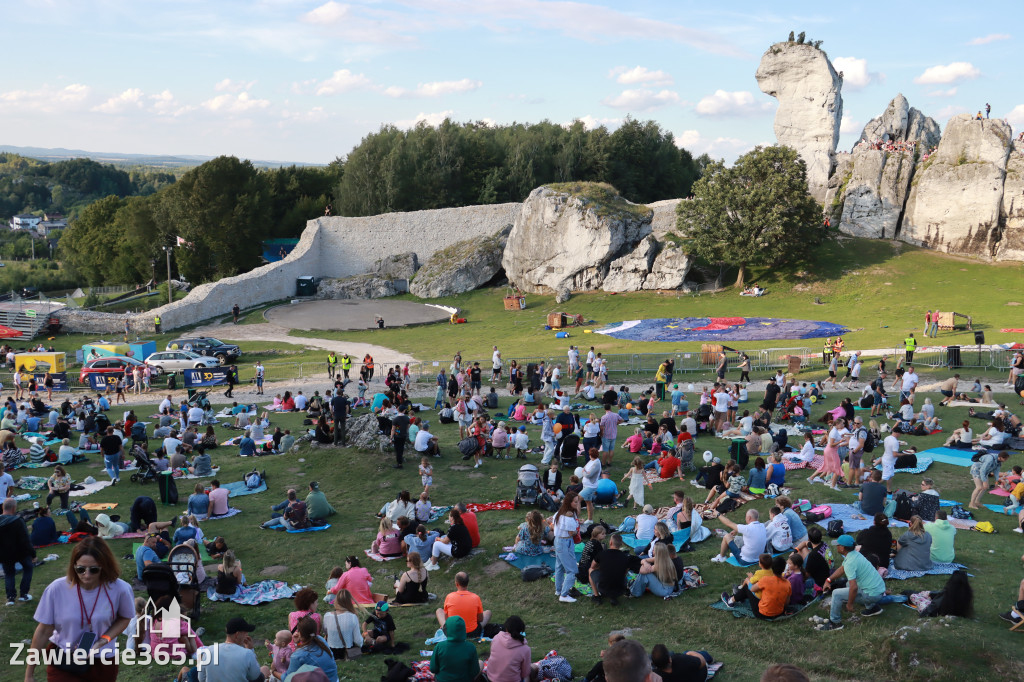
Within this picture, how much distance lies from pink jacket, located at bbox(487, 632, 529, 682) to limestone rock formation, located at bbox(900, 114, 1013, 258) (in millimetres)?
48097

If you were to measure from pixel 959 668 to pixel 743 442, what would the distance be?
897cm

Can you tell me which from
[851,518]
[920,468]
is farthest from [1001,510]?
[851,518]

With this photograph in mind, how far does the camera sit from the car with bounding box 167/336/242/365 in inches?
1459

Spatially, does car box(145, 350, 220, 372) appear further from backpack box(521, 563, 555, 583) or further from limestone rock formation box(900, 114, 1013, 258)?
limestone rock formation box(900, 114, 1013, 258)

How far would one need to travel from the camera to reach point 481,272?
5591cm

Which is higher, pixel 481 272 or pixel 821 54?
pixel 821 54

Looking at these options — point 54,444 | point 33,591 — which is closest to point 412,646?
point 33,591

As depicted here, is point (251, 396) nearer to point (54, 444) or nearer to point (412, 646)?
point (54, 444)

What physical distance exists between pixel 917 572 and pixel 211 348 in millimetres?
33865

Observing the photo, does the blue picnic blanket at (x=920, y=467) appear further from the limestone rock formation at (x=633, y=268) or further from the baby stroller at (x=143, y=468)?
the limestone rock formation at (x=633, y=268)

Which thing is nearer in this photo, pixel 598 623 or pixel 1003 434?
pixel 598 623

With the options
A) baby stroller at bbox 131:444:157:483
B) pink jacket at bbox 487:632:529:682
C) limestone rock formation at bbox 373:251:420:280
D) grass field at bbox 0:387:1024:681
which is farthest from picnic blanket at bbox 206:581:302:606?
limestone rock formation at bbox 373:251:420:280

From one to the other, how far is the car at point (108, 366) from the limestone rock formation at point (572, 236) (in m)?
26.7

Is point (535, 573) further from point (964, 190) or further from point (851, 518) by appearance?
point (964, 190)
